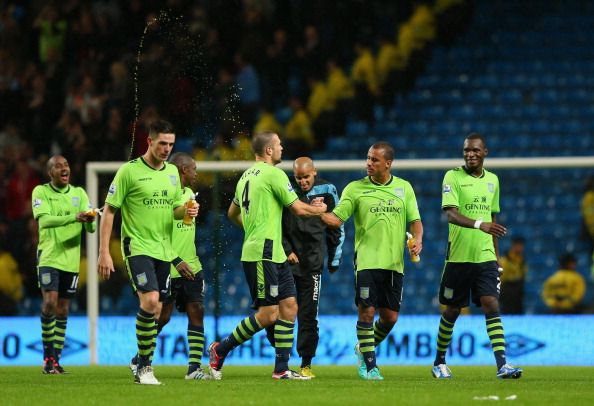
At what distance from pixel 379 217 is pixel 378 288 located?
0.62 metres

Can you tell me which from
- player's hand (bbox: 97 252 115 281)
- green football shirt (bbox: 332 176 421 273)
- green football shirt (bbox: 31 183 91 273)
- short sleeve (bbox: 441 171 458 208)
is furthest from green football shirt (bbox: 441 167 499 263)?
green football shirt (bbox: 31 183 91 273)

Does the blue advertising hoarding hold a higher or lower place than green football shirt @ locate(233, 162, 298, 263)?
lower

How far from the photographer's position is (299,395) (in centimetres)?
902

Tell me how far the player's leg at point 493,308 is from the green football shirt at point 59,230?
4.13 metres

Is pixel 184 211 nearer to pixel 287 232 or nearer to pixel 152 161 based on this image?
pixel 152 161

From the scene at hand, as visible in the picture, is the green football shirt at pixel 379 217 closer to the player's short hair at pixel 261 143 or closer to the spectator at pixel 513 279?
the player's short hair at pixel 261 143

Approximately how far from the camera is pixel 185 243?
1166 cm

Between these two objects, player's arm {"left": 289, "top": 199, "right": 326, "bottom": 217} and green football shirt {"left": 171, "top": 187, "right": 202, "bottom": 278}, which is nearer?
player's arm {"left": 289, "top": 199, "right": 326, "bottom": 217}

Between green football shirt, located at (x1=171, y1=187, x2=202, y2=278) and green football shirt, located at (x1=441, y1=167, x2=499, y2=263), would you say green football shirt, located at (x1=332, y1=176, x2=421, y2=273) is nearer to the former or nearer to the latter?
green football shirt, located at (x1=441, y1=167, x2=499, y2=263)

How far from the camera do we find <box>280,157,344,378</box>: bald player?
11.5 metres

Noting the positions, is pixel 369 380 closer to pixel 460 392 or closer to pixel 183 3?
pixel 460 392

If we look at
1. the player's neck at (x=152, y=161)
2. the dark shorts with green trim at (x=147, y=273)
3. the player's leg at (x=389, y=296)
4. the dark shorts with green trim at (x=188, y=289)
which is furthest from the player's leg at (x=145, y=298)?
the player's leg at (x=389, y=296)

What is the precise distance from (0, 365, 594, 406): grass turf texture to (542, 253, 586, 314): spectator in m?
2.73

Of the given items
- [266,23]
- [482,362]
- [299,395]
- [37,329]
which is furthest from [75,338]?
[266,23]
